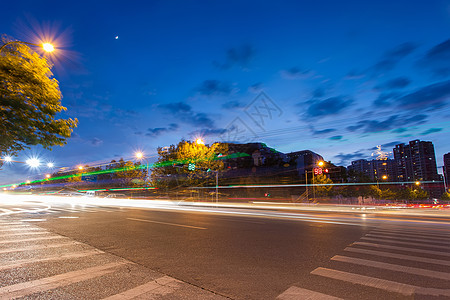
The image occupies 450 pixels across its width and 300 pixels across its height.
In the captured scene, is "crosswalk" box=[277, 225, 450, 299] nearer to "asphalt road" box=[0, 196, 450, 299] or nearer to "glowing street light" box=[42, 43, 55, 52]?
"asphalt road" box=[0, 196, 450, 299]

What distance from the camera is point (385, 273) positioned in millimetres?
4773

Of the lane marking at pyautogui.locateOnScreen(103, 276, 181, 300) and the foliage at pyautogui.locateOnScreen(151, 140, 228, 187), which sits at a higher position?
the foliage at pyautogui.locateOnScreen(151, 140, 228, 187)

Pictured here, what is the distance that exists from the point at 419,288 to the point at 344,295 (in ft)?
4.73

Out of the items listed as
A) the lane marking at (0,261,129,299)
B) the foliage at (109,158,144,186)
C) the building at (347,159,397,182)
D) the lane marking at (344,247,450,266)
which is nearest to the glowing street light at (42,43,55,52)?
the lane marking at (0,261,129,299)

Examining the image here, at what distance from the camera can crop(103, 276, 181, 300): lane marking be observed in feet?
11.9

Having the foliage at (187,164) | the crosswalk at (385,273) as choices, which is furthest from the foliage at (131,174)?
the crosswalk at (385,273)

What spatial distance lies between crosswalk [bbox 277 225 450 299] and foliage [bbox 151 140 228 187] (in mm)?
29942

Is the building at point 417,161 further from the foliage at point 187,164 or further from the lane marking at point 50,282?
the lane marking at point 50,282

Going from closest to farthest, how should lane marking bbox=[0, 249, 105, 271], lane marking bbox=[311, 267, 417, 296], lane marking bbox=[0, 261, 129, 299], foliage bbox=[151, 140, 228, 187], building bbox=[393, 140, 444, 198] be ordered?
lane marking bbox=[0, 261, 129, 299] < lane marking bbox=[311, 267, 417, 296] < lane marking bbox=[0, 249, 105, 271] < foliage bbox=[151, 140, 228, 187] < building bbox=[393, 140, 444, 198]

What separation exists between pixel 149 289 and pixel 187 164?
3733cm

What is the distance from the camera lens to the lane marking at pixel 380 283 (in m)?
3.85

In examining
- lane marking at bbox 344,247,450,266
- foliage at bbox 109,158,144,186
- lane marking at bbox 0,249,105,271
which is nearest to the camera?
lane marking at bbox 0,249,105,271

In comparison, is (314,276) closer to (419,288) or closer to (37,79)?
(419,288)

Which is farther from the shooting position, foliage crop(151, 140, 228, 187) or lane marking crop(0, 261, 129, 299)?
foliage crop(151, 140, 228, 187)
